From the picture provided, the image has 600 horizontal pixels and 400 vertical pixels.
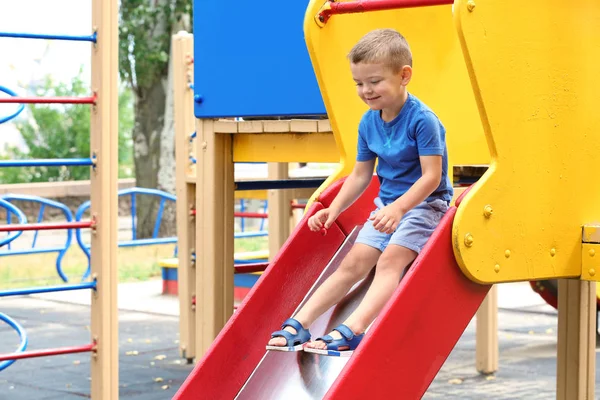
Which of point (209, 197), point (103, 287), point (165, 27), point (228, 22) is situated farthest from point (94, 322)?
point (165, 27)

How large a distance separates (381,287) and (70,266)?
806 cm

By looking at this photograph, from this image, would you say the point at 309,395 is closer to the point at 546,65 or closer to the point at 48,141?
the point at 546,65

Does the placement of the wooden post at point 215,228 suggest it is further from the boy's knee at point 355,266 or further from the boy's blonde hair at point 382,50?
the boy's blonde hair at point 382,50

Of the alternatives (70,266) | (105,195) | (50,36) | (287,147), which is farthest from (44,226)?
(70,266)

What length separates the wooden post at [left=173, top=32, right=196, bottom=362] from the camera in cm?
618

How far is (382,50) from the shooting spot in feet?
10.5

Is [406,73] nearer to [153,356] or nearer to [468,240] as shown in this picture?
[468,240]

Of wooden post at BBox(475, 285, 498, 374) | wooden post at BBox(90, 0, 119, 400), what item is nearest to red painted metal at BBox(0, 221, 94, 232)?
wooden post at BBox(90, 0, 119, 400)

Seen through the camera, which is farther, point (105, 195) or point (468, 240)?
point (105, 195)

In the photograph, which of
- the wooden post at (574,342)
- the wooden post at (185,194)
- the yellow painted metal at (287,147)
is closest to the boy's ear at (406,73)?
the yellow painted metal at (287,147)

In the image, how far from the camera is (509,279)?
10.4ft

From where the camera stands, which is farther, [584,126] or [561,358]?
[561,358]

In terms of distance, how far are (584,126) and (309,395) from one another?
1.24 m

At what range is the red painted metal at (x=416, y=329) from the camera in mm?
2900
